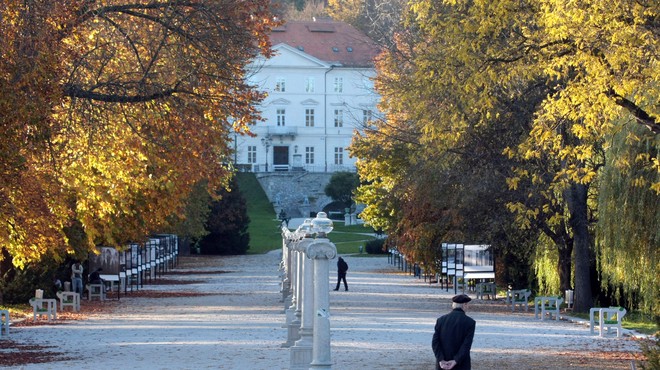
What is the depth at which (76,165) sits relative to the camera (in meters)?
24.9

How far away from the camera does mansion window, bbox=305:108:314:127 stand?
138 metres

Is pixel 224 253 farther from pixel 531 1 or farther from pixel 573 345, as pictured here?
pixel 531 1

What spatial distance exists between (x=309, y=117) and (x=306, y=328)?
121 meters

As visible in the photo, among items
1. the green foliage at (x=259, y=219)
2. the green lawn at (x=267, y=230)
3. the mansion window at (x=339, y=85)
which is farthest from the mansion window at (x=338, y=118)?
the green lawn at (x=267, y=230)

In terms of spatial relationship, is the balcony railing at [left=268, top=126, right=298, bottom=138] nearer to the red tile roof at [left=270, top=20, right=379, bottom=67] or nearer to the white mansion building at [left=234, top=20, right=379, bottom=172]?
the white mansion building at [left=234, top=20, right=379, bottom=172]

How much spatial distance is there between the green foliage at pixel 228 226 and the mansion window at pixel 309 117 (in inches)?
1868

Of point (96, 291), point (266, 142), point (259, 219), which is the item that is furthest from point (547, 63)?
point (266, 142)

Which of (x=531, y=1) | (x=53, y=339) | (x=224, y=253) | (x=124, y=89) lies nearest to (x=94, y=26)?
(x=124, y=89)

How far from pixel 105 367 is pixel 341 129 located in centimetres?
11986

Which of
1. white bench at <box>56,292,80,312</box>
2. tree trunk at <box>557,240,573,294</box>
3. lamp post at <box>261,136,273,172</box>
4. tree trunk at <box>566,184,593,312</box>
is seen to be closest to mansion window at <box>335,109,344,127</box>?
lamp post at <box>261,136,273,172</box>

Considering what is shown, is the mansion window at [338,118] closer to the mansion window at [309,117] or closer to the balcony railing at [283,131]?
the mansion window at [309,117]

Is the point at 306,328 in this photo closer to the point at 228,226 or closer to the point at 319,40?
the point at 228,226

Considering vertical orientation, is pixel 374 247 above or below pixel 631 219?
below

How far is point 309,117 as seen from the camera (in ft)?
454
